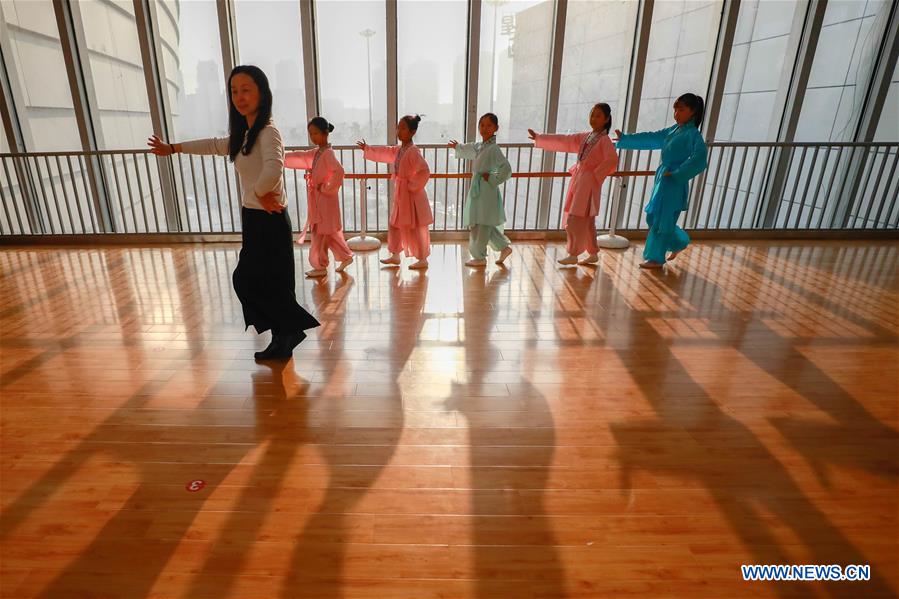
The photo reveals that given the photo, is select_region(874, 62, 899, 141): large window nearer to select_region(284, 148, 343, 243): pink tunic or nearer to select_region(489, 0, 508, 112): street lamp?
select_region(489, 0, 508, 112): street lamp

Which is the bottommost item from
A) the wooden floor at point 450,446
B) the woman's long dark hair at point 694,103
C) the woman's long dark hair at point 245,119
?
the wooden floor at point 450,446

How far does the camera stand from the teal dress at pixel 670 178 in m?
4.02

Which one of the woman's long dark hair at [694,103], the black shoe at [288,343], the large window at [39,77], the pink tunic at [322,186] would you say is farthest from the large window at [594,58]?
the large window at [39,77]

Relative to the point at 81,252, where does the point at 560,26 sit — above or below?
above

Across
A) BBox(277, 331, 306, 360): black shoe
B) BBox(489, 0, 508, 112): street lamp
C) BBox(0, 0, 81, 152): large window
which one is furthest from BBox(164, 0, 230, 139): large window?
BBox(277, 331, 306, 360): black shoe

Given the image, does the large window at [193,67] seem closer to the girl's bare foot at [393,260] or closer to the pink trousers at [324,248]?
the pink trousers at [324,248]

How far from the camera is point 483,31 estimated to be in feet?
16.6

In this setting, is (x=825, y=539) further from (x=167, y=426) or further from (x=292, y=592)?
(x=167, y=426)

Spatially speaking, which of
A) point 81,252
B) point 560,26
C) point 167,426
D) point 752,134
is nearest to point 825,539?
point 167,426

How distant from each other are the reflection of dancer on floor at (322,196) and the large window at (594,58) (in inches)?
114

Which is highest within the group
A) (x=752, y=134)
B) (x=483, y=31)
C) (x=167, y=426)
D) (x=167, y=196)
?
(x=483, y=31)

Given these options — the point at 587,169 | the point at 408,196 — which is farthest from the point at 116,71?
the point at 587,169

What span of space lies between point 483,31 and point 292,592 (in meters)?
5.37

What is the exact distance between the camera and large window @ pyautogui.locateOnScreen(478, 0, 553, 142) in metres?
5.11
